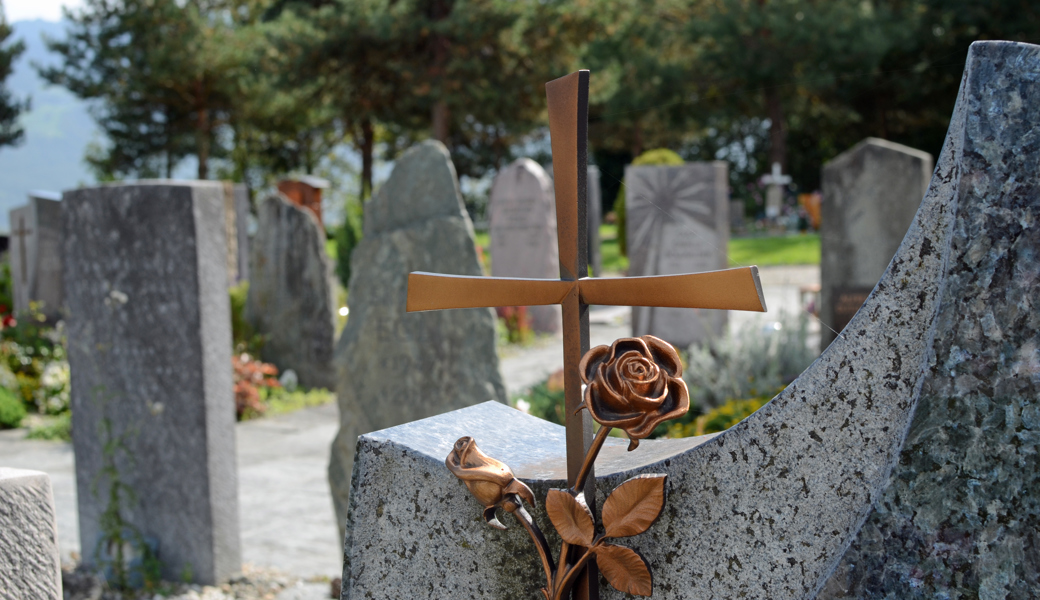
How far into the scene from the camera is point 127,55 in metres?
23.9

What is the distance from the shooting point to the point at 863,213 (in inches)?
237

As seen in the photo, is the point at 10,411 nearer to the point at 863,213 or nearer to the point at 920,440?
the point at 863,213

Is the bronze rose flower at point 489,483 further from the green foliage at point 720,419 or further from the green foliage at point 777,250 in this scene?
the green foliage at point 777,250

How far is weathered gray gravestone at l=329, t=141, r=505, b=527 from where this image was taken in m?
3.65

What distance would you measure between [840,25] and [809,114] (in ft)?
16.5

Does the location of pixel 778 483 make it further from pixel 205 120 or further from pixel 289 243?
pixel 205 120

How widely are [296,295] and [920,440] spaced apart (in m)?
7.60

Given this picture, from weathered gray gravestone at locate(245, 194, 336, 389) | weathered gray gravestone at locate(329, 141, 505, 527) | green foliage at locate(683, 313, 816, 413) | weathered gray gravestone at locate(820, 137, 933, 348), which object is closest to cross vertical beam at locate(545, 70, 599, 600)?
weathered gray gravestone at locate(329, 141, 505, 527)

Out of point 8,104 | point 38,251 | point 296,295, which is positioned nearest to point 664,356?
point 296,295

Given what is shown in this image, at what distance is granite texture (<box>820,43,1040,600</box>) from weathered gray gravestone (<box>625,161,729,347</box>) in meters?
6.43

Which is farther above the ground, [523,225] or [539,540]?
[523,225]

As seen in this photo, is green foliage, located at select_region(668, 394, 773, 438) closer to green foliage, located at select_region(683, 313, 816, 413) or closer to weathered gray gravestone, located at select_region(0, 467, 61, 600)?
green foliage, located at select_region(683, 313, 816, 413)

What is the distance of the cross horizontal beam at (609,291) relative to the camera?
0.93 meters

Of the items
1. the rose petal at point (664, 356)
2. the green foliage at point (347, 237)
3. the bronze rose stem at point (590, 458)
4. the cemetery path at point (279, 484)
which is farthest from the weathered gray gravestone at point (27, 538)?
the green foliage at point (347, 237)
